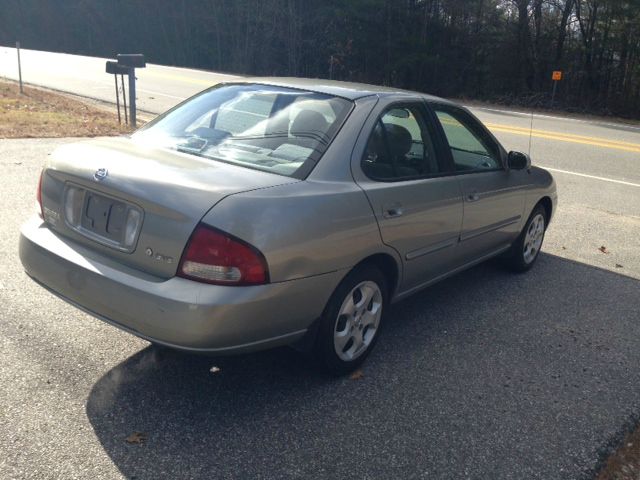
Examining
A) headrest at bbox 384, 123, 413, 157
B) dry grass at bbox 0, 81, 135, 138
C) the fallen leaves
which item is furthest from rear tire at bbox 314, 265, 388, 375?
dry grass at bbox 0, 81, 135, 138

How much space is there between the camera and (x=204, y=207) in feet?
10.2

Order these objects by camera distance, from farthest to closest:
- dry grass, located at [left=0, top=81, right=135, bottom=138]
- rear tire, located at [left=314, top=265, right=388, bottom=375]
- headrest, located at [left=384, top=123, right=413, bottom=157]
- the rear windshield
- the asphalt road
Result: dry grass, located at [left=0, top=81, right=135, bottom=138] < headrest, located at [left=384, top=123, right=413, bottom=157] < the rear windshield < rear tire, located at [left=314, top=265, right=388, bottom=375] < the asphalt road

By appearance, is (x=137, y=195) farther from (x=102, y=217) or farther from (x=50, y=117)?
(x=50, y=117)

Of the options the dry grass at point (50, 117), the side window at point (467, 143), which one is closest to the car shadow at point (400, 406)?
the side window at point (467, 143)

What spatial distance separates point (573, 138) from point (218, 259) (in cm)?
1513

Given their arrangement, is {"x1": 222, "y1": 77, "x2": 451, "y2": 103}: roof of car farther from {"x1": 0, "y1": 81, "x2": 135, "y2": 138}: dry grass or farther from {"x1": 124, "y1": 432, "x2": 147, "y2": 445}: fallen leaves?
{"x1": 0, "y1": 81, "x2": 135, "y2": 138}: dry grass

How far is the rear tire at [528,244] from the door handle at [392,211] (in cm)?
219

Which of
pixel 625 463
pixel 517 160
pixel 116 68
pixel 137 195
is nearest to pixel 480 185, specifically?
pixel 517 160

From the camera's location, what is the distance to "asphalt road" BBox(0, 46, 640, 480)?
3.05 m

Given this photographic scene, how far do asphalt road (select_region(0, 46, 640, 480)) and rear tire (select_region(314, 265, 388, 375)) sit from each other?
0.15 m

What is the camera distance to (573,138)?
16.4m

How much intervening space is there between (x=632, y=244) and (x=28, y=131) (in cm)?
945

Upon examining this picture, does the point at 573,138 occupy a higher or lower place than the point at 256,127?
lower

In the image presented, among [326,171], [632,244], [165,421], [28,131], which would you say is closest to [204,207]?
[326,171]
